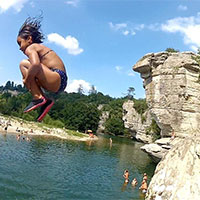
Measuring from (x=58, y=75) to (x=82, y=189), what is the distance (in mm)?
14288

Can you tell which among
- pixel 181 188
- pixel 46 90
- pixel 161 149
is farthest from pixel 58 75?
pixel 161 149

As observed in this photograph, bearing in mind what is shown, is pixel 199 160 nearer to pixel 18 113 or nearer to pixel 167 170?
pixel 167 170

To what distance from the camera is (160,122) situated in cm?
2198

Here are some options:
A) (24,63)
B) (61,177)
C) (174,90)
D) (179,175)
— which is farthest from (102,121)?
(24,63)

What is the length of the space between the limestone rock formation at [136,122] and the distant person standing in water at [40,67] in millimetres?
46853

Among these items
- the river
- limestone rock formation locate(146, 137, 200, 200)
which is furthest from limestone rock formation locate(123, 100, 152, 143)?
limestone rock formation locate(146, 137, 200, 200)

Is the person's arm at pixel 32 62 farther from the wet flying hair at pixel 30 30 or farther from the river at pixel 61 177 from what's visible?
the river at pixel 61 177

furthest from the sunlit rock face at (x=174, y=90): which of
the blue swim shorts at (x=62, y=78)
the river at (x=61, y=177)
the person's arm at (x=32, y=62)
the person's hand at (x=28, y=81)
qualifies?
the person's arm at (x=32, y=62)

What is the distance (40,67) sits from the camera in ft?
9.70

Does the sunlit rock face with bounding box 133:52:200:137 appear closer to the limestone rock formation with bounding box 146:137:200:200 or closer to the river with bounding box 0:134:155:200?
the river with bounding box 0:134:155:200

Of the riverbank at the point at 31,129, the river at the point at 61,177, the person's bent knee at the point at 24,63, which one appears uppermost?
the person's bent knee at the point at 24,63

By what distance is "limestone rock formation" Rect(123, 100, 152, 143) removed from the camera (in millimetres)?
49688

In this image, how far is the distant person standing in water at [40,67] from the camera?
300 centimetres

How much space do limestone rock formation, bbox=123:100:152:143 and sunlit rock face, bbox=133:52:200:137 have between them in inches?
1063
